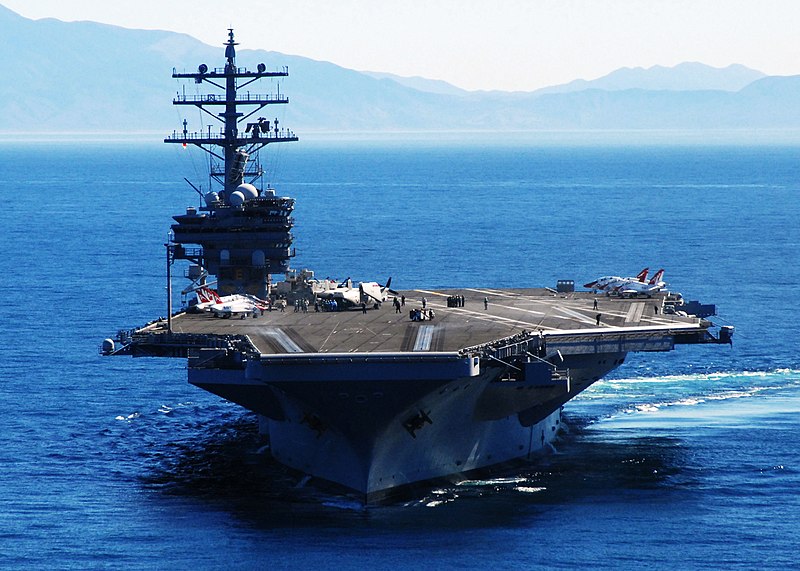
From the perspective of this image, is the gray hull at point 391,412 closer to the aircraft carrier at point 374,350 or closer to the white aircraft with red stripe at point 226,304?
the aircraft carrier at point 374,350

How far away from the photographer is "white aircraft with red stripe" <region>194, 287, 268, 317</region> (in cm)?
5047

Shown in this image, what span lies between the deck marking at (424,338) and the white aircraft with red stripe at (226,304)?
269 inches

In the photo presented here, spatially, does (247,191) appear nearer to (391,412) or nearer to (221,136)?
(221,136)

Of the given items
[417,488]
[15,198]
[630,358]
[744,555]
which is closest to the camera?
[744,555]

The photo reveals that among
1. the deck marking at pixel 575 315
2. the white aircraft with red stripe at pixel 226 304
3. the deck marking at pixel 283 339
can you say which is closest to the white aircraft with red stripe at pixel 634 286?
the deck marking at pixel 575 315

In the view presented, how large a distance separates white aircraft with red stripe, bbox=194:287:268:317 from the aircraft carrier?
84mm

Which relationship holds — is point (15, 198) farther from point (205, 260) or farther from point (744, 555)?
point (744, 555)

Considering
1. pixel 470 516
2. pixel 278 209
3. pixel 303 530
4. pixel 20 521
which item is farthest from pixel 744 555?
pixel 278 209

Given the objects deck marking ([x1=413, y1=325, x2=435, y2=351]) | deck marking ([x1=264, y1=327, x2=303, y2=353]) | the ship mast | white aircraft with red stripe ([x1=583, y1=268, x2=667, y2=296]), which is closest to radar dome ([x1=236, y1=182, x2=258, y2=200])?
the ship mast

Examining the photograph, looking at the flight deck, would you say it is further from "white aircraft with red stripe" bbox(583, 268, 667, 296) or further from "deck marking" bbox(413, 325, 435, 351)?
"white aircraft with red stripe" bbox(583, 268, 667, 296)

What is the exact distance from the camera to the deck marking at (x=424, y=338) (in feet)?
140

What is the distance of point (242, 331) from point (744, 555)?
17.4 meters

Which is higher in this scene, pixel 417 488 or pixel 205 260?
pixel 205 260

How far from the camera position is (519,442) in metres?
46.3
